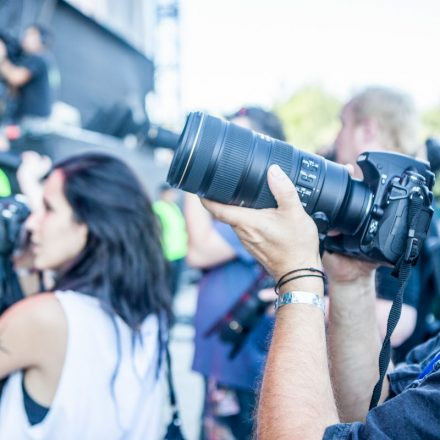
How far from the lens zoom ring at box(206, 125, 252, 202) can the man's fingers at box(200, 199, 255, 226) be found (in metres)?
0.02

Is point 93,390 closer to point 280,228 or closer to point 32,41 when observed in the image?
point 280,228

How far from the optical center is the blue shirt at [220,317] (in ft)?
6.79

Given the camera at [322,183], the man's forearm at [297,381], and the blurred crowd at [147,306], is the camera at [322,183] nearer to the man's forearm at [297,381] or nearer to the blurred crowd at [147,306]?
the blurred crowd at [147,306]

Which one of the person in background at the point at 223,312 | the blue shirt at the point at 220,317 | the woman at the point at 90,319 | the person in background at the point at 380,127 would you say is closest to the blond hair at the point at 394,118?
the person in background at the point at 380,127

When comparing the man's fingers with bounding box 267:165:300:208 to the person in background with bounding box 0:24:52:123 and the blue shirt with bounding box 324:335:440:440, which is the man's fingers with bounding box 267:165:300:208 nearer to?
the blue shirt with bounding box 324:335:440:440

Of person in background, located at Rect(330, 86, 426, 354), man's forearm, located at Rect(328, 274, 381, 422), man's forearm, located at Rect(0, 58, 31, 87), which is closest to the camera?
man's forearm, located at Rect(328, 274, 381, 422)

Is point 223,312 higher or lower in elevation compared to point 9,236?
lower

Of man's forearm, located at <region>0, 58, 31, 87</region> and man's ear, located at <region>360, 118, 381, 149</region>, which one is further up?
man's ear, located at <region>360, 118, 381, 149</region>

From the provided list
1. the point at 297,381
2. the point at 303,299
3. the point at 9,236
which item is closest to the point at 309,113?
the point at 9,236

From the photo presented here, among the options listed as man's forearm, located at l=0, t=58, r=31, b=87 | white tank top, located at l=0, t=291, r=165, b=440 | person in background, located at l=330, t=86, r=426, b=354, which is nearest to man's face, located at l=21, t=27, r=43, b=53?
man's forearm, located at l=0, t=58, r=31, b=87

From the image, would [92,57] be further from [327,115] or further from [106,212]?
[327,115]

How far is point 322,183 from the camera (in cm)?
104

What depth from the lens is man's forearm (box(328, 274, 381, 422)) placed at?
1129 mm

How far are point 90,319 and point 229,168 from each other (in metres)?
0.62
